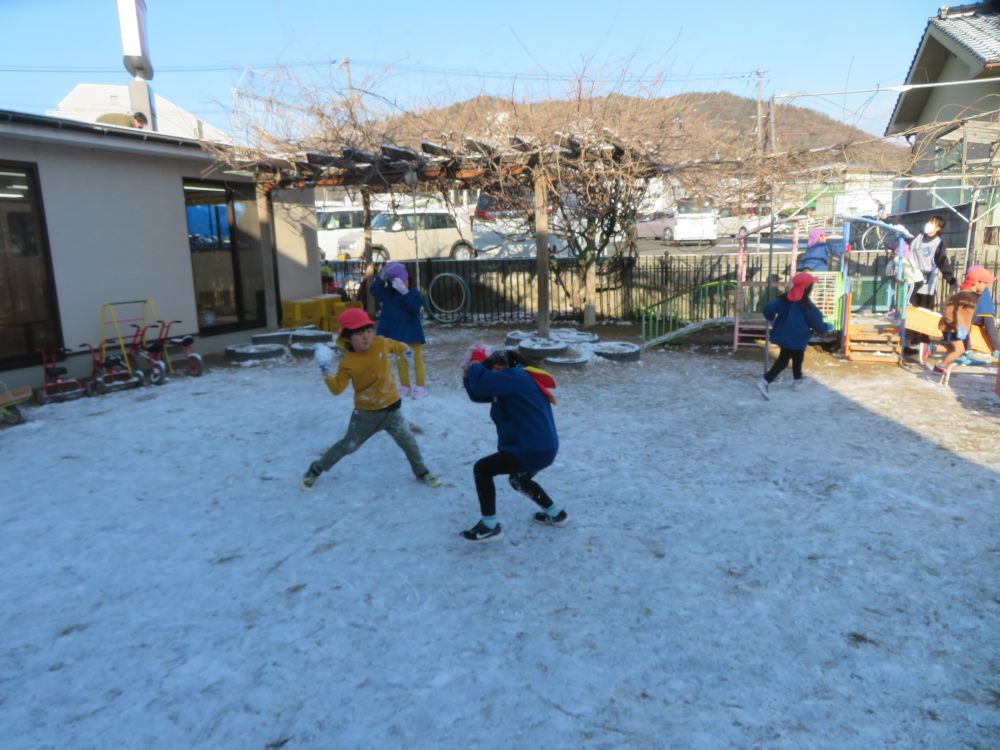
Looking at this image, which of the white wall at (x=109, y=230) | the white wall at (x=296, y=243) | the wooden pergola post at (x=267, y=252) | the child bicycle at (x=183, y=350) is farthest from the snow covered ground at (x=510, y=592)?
the white wall at (x=296, y=243)

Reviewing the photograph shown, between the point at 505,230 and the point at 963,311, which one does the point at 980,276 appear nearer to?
the point at 963,311

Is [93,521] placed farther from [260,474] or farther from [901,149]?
[901,149]

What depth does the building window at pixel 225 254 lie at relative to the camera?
1125 centimetres

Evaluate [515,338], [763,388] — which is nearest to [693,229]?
[515,338]

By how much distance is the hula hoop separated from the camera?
15367 mm

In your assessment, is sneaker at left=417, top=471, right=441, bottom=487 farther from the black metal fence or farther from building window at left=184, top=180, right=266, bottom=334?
the black metal fence

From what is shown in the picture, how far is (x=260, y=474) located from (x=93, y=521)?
4.10ft

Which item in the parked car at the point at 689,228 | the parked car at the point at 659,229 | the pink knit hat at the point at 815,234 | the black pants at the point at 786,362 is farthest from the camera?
the parked car at the point at 659,229

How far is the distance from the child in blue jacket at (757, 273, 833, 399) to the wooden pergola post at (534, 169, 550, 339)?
398 cm

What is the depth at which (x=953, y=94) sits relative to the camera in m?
18.3

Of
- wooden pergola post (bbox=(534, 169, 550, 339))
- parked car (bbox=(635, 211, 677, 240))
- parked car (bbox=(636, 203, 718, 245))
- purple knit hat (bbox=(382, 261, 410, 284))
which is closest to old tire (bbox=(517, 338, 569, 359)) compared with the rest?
wooden pergola post (bbox=(534, 169, 550, 339))

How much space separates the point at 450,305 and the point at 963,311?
408 inches

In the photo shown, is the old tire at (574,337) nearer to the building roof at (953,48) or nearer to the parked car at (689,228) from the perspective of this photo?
the building roof at (953,48)

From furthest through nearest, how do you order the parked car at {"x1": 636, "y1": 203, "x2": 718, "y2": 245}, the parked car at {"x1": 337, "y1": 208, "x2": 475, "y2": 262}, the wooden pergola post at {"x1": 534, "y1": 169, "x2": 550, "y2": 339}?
the parked car at {"x1": 636, "y1": 203, "x2": 718, "y2": 245} < the parked car at {"x1": 337, "y1": 208, "x2": 475, "y2": 262} < the wooden pergola post at {"x1": 534, "y1": 169, "x2": 550, "y2": 339}
